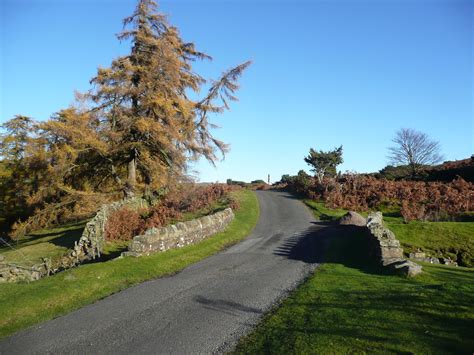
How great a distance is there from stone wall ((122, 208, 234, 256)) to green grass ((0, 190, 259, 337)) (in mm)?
370

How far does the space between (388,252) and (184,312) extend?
8092 mm

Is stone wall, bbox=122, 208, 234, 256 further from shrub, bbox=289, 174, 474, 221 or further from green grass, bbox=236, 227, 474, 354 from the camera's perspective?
shrub, bbox=289, 174, 474, 221

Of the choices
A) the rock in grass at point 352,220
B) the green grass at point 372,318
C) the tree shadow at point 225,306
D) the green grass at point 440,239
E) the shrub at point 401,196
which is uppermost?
the shrub at point 401,196

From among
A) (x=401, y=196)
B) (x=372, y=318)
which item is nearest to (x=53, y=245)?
(x=372, y=318)

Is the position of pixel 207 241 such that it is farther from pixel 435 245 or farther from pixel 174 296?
pixel 435 245

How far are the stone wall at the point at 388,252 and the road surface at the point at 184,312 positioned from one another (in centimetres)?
244

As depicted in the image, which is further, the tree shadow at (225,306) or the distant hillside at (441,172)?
the distant hillside at (441,172)

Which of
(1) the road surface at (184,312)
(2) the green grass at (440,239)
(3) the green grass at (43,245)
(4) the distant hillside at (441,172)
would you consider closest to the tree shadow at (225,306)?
(1) the road surface at (184,312)

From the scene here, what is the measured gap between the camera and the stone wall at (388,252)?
Result: 12.4 meters

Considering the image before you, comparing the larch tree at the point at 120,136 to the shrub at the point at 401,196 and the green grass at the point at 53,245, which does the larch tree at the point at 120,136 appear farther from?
the shrub at the point at 401,196

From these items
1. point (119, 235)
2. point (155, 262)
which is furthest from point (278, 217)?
point (155, 262)

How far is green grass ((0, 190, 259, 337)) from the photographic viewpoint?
Answer: 10070 millimetres

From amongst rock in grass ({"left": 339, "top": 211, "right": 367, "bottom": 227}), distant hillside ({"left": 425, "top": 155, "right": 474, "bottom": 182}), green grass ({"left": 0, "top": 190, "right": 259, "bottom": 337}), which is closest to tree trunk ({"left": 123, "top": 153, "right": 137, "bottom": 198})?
green grass ({"left": 0, "top": 190, "right": 259, "bottom": 337})

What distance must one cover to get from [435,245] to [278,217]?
37.6 feet
